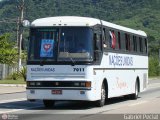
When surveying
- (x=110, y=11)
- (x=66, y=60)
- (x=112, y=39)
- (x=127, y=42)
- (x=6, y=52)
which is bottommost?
(x=6, y=52)

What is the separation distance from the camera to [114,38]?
22.8 metres

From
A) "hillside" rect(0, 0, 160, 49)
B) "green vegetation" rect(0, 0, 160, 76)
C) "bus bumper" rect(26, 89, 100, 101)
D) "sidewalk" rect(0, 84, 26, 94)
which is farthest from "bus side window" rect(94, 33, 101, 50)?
"hillside" rect(0, 0, 160, 49)

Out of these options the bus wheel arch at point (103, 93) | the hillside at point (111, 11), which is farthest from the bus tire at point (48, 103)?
the hillside at point (111, 11)

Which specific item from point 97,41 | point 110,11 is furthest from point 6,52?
point 110,11

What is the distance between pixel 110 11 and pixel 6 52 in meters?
108

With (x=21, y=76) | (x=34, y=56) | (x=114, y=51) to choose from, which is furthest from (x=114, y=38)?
(x=21, y=76)

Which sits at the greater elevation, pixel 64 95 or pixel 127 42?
pixel 127 42

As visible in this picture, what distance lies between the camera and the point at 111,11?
158 m

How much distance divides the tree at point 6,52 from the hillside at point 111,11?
53414 millimetres

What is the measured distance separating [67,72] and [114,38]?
394 centimetres

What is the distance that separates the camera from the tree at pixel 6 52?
5066 cm

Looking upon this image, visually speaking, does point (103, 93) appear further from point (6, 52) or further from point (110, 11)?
point (110, 11)

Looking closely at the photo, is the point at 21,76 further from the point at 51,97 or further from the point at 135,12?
the point at 135,12

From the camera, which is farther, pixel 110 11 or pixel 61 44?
pixel 110 11
